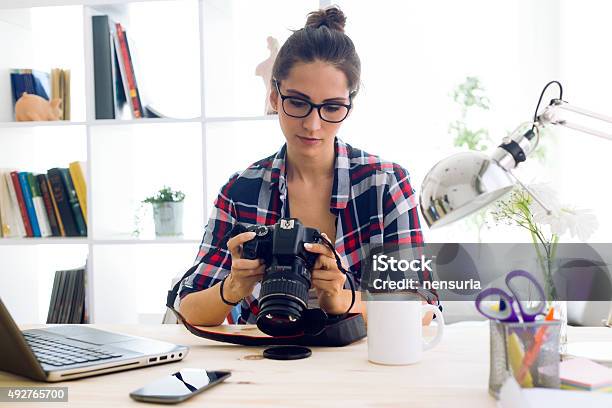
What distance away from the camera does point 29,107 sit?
237cm

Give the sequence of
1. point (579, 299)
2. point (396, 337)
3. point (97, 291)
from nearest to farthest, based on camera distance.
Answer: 1. point (396, 337)
2. point (579, 299)
3. point (97, 291)

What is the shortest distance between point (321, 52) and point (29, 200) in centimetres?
142

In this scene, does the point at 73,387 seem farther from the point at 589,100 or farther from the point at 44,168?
the point at 589,100

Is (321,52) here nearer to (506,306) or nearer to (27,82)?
(506,306)

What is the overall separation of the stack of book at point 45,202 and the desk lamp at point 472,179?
73.7 inches

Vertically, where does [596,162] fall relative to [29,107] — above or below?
below

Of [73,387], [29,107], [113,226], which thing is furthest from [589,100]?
[73,387]

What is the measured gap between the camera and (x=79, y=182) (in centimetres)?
234

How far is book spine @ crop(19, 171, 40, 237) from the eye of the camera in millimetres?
2369

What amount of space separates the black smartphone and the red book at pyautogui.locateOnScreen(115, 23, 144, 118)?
1669 mm

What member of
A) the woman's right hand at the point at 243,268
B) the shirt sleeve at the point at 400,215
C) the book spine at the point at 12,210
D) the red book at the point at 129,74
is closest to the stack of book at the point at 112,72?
the red book at the point at 129,74

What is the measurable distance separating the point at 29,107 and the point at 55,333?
1555 millimetres

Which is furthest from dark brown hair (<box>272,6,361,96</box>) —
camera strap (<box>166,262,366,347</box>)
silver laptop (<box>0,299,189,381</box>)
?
silver laptop (<box>0,299,189,381</box>)

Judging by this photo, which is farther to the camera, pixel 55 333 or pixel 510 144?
pixel 55 333
